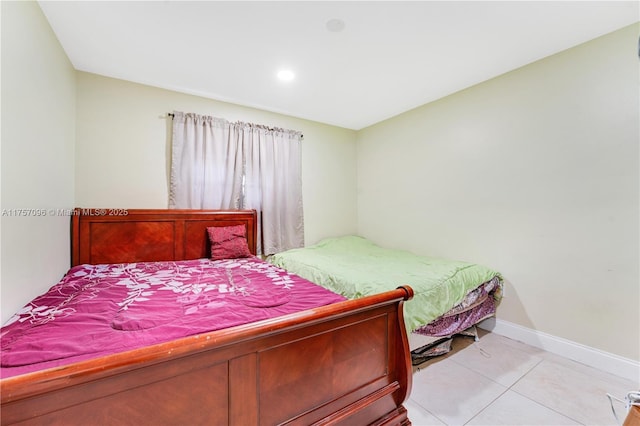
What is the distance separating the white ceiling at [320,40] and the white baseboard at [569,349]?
7.27 feet

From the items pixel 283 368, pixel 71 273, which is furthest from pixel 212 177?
pixel 283 368

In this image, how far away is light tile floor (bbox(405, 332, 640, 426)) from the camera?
1.52 metres

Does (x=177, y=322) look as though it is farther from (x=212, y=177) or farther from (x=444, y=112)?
(x=444, y=112)

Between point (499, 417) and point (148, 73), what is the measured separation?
3757 mm

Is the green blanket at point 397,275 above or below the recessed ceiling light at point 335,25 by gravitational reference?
below

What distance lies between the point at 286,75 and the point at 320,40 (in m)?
0.62

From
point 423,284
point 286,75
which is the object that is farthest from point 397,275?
point 286,75

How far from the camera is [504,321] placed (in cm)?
250

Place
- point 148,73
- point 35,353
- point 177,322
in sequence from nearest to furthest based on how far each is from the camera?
point 35,353
point 177,322
point 148,73

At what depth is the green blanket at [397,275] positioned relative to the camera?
1.92 metres

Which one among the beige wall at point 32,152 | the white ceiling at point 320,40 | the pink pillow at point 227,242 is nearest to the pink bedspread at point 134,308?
the beige wall at point 32,152

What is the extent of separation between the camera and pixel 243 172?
3.22 metres

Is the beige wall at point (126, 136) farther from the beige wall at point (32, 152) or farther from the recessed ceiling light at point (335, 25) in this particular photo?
the recessed ceiling light at point (335, 25)

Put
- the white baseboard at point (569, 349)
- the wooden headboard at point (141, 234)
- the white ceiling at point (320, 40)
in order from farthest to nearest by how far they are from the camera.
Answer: the wooden headboard at point (141, 234) < the white baseboard at point (569, 349) < the white ceiling at point (320, 40)
